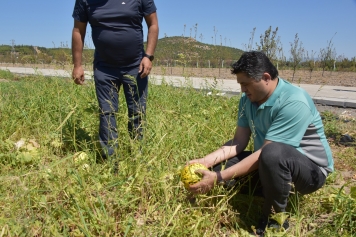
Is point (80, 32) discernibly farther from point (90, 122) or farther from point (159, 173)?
point (159, 173)

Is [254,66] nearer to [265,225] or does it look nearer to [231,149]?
[231,149]

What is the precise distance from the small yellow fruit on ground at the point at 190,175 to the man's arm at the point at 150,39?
1.15 m

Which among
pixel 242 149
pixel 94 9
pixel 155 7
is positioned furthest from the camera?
pixel 155 7

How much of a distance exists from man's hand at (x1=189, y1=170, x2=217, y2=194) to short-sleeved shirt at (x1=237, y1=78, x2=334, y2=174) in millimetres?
428

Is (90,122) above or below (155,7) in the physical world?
below

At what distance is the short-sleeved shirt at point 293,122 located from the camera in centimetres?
226

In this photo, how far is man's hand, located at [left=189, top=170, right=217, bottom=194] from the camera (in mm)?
2275

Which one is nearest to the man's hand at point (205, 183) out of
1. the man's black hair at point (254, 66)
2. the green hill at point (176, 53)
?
the man's black hair at point (254, 66)

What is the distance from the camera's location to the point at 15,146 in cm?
326

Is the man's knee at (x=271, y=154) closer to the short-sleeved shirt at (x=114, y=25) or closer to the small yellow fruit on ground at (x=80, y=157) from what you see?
the small yellow fruit on ground at (x=80, y=157)

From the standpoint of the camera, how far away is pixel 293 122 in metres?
2.25

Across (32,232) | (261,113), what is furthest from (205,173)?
(32,232)

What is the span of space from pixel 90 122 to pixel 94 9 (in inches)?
50.3

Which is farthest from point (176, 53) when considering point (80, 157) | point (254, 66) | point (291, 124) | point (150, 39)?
point (291, 124)
